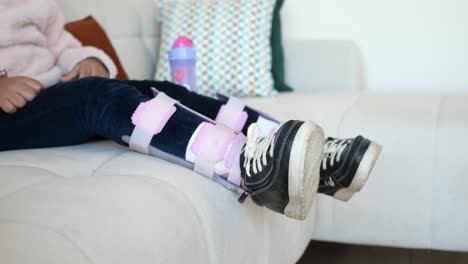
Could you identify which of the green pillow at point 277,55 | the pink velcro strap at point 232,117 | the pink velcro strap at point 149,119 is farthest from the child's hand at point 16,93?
the green pillow at point 277,55

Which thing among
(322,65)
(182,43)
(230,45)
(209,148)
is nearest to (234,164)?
(209,148)

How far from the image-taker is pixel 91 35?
1760 mm

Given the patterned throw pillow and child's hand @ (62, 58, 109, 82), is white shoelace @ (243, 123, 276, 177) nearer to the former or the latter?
child's hand @ (62, 58, 109, 82)

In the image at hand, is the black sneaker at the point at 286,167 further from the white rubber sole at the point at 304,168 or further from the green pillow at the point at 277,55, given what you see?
the green pillow at the point at 277,55

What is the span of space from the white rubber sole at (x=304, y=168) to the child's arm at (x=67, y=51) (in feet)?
2.21

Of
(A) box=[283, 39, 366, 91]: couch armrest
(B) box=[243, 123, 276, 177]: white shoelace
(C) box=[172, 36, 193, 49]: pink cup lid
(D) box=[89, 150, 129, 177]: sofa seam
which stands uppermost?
(B) box=[243, 123, 276, 177]: white shoelace

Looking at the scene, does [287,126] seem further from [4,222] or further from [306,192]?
[4,222]

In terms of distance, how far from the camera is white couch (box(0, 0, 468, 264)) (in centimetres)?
78

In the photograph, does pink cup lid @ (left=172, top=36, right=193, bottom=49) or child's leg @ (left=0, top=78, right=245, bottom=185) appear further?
pink cup lid @ (left=172, top=36, right=193, bottom=49)

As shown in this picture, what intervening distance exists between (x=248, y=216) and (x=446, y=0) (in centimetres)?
142

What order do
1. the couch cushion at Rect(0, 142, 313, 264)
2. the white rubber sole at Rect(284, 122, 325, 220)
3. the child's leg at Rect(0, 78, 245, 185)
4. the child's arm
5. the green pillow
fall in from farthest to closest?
the green pillow, the child's arm, the child's leg at Rect(0, 78, 245, 185), the white rubber sole at Rect(284, 122, 325, 220), the couch cushion at Rect(0, 142, 313, 264)

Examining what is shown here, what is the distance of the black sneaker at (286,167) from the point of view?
37.8 inches

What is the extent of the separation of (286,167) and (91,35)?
994mm

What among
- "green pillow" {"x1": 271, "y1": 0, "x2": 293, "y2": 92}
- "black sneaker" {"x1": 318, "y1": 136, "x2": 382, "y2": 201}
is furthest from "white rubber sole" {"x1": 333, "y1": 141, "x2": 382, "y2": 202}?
"green pillow" {"x1": 271, "y1": 0, "x2": 293, "y2": 92}
